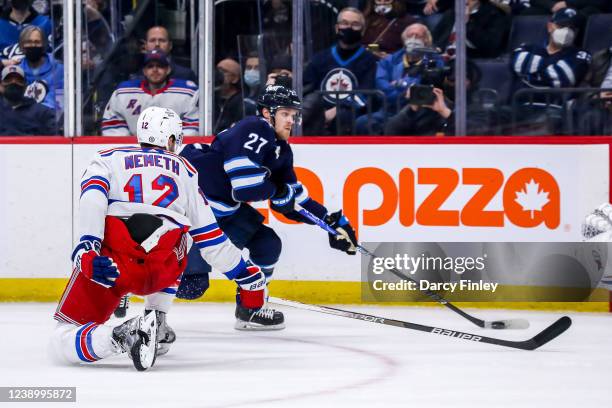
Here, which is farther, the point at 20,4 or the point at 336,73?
the point at 20,4

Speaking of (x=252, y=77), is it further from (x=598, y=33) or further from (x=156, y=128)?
(x=156, y=128)

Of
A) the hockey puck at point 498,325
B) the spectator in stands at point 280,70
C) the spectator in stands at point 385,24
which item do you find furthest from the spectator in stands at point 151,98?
the hockey puck at point 498,325

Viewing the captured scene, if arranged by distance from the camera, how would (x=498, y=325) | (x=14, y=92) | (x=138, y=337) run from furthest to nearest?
(x=14, y=92), (x=498, y=325), (x=138, y=337)

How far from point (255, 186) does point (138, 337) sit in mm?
1525

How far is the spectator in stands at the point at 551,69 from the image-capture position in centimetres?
648

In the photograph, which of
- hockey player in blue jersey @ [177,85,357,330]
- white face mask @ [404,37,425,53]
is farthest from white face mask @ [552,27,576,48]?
hockey player in blue jersey @ [177,85,357,330]

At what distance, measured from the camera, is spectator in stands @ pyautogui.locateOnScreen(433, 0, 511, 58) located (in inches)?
259

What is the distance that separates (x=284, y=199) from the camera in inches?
216

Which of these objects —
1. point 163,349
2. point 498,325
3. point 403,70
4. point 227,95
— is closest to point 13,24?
point 227,95

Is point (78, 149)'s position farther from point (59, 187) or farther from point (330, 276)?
point (330, 276)

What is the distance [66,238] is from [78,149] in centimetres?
47

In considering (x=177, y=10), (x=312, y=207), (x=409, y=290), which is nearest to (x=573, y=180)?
(x=409, y=290)

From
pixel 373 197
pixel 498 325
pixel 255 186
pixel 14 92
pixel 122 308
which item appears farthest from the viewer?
pixel 14 92

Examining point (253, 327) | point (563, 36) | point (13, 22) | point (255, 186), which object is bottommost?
point (253, 327)
